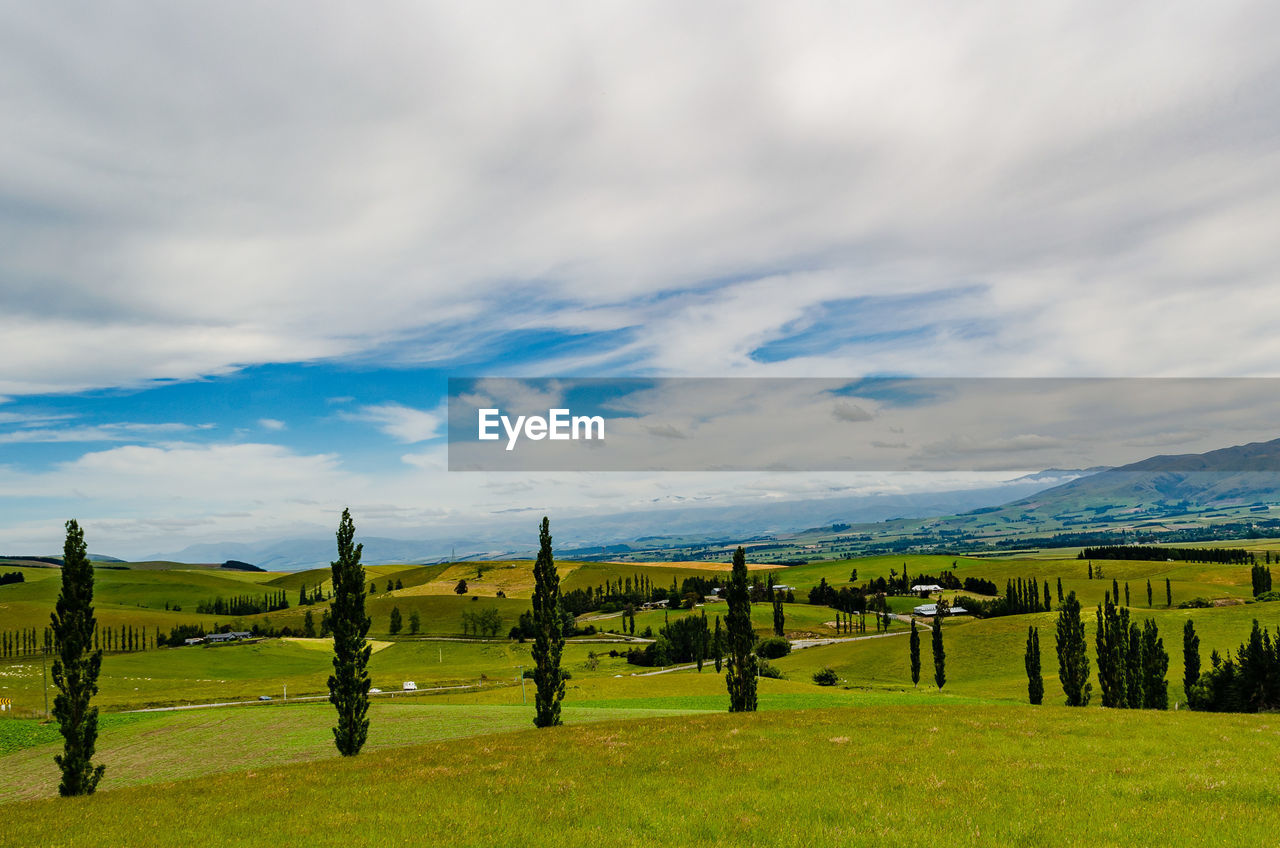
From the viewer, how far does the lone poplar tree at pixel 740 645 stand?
57906 millimetres

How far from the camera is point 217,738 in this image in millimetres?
59719

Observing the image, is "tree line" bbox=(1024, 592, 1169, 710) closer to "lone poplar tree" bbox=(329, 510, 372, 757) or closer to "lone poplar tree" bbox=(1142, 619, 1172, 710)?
"lone poplar tree" bbox=(1142, 619, 1172, 710)

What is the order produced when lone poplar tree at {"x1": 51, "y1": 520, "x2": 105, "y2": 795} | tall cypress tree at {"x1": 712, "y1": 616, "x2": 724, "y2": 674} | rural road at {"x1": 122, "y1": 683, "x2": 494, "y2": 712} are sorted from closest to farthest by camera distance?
lone poplar tree at {"x1": 51, "y1": 520, "x2": 105, "y2": 795} → rural road at {"x1": 122, "y1": 683, "x2": 494, "y2": 712} → tall cypress tree at {"x1": 712, "y1": 616, "x2": 724, "y2": 674}

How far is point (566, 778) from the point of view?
27.8m

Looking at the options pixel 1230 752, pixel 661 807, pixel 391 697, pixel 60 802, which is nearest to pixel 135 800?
pixel 60 802

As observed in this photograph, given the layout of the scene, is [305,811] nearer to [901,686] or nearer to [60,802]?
[60,802]

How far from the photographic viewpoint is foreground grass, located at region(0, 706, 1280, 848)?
1948 cm

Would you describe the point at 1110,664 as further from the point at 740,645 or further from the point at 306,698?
the point at 306,698

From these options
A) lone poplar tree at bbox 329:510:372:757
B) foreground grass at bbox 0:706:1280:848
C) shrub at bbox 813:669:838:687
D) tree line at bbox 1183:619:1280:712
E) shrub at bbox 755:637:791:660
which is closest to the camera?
foreground grass at bbox 0:706:1280:848

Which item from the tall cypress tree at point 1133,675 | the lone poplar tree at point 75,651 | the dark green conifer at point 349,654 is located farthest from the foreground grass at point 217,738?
the tall cypress tree at point 1133,675

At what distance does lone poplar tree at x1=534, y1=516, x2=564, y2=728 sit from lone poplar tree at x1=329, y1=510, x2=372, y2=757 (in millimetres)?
12511

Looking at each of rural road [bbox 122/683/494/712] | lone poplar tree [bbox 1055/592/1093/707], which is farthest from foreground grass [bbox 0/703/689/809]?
rural road [bbox 122/683/494/712]

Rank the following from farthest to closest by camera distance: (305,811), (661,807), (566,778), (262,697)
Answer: (262,697), (566,778), (305,811), (661,807)

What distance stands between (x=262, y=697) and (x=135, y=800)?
127 metres
